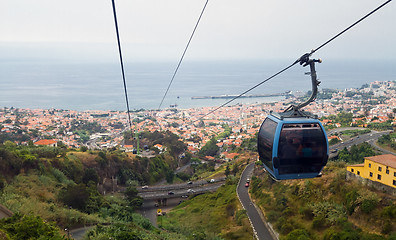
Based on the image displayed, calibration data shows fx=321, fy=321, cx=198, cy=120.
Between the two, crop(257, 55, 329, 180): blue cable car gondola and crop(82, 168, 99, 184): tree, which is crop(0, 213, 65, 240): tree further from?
crop(82, 168, 99, 184): tree

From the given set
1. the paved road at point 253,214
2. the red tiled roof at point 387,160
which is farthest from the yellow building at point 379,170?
the paved road at point 253,214

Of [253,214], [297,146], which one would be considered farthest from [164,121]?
[297,146]

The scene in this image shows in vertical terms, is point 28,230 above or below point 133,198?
above

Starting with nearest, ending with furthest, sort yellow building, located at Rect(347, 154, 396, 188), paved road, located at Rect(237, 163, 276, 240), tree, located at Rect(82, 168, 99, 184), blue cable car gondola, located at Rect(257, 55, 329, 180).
→ blue cable car gondola, located at Rect(257, 55, 329, 180) < yellow building, located at Rect(347, 154, 396, 188) < paved road, located at Rect(237, 163, 276, 240) < tree, located at Rect(82, 168, 99, 184)

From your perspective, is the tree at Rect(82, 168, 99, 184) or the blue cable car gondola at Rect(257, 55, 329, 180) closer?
the blue cable car gondola at Rect(257, 55, 329, 180)

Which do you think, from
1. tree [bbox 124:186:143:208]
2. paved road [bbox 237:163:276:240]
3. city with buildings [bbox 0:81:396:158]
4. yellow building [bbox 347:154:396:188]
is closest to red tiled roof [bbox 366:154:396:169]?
yellow building [bbox 347:154:396:188]

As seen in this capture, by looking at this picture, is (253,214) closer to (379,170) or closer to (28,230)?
(379,170)

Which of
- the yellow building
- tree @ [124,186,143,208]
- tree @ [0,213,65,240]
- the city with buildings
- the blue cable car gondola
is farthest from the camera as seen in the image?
the city with buildings
